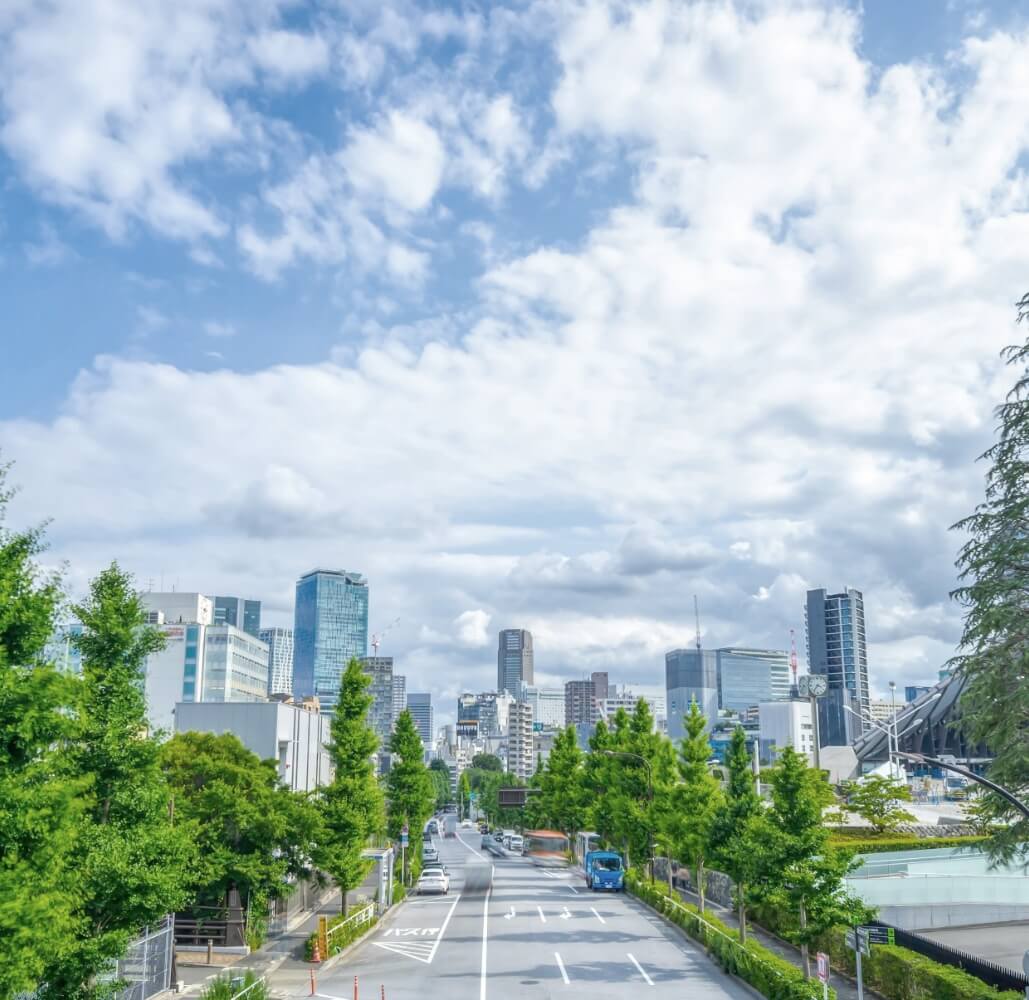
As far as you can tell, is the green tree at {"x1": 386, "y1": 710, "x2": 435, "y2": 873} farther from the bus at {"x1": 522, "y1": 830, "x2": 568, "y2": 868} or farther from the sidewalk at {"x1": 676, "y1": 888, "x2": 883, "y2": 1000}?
the bus at {"x1": 522, "y1": 830, "x2": 568, "y2": 868}

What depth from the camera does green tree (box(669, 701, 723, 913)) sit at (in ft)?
170

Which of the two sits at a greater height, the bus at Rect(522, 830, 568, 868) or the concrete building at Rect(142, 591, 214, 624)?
the concrete building at Rect(142, 591, 214, 624)

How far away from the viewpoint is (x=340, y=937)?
129 feet

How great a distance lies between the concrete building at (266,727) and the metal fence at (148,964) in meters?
21.7

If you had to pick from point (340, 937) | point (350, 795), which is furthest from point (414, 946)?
point (350, 795)

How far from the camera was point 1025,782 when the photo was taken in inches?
1115

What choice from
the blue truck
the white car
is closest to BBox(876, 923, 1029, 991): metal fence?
the blue truck

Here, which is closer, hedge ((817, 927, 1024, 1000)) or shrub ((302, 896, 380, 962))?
hedge ((817, 927, 1024, 1000))

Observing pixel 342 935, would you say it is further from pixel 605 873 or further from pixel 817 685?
pixel 817 685

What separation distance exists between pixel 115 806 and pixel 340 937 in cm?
1875

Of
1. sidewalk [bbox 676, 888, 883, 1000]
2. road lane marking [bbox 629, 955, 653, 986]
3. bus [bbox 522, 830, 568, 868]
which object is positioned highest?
road lane marking [bbox 629, 955, 653, 986]

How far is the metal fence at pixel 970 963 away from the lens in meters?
29.5

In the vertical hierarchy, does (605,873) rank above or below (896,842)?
below

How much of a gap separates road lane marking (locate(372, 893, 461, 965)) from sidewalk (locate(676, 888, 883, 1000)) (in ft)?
44.7
